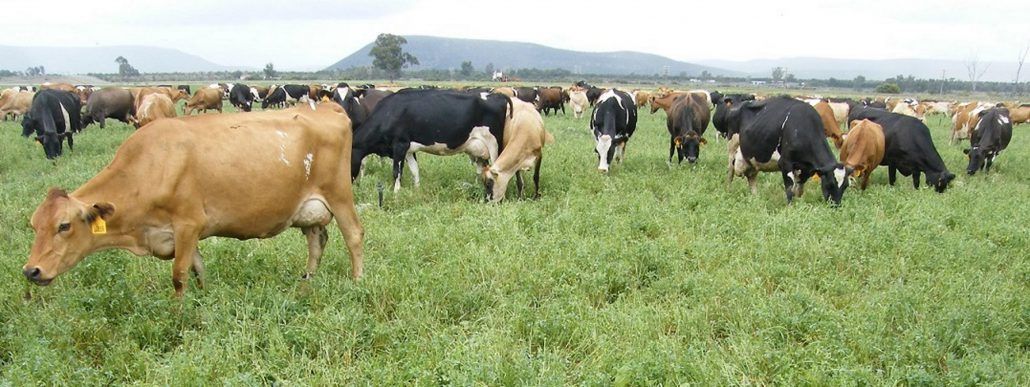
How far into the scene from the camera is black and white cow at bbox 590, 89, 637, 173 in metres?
11.7

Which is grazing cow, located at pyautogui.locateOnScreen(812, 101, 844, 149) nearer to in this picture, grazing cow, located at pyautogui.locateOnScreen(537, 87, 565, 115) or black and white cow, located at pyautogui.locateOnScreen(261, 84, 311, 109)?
grazing cow, located at pyautogui.locateOnScreen(537, 87, 565, 115)

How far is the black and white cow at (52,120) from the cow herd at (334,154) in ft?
0.15

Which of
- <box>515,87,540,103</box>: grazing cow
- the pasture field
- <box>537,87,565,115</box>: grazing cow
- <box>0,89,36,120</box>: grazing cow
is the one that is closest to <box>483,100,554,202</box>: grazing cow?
the pasture field

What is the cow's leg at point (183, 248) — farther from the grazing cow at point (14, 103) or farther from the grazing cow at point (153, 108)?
the grazing cow at point (14, 103)

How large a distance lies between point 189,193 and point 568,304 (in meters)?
3.00

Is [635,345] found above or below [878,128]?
below

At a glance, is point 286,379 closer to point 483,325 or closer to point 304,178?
point 483,325

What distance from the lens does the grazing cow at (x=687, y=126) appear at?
13102mm

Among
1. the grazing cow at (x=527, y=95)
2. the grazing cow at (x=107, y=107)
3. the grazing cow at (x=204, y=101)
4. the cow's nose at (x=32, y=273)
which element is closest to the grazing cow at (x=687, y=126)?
the cow's nose at (x=32, y=273)

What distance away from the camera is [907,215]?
7.93 m

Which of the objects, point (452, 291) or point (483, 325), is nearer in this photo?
point (483, 325)

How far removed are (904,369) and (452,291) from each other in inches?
130

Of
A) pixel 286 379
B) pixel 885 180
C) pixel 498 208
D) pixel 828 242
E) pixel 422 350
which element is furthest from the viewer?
pixel 885 180

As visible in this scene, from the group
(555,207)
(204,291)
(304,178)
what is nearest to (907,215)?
(555,207)
